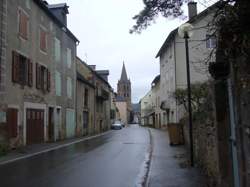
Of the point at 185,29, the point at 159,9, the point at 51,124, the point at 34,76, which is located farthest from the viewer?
the point at 51,124

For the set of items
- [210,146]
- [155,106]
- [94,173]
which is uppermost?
[155,106]

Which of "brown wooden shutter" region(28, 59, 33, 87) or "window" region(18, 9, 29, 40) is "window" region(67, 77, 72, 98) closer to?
"brown wooden shutter" region(28, 59, 33, 87)

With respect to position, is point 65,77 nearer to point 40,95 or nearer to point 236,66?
point 40,95

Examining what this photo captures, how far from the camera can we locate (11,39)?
19391 millimetres

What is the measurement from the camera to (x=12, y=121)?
62.5 feet

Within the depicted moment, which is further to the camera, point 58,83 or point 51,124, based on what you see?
point 58,83

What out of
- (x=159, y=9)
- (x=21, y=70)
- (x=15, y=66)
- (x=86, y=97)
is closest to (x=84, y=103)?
(x=86, y=97)

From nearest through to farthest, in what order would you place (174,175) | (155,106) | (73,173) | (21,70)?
(174,175) < (73,173) < (21,70) < (155,106)

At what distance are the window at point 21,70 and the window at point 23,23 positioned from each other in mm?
1306

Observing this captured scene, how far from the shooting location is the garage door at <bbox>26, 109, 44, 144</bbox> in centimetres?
2195

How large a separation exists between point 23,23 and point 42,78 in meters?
4.74

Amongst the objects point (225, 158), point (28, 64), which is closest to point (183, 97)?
point (28, 64)

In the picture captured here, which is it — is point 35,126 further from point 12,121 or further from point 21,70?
point 12,121

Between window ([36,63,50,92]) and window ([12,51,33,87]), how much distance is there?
121cm
